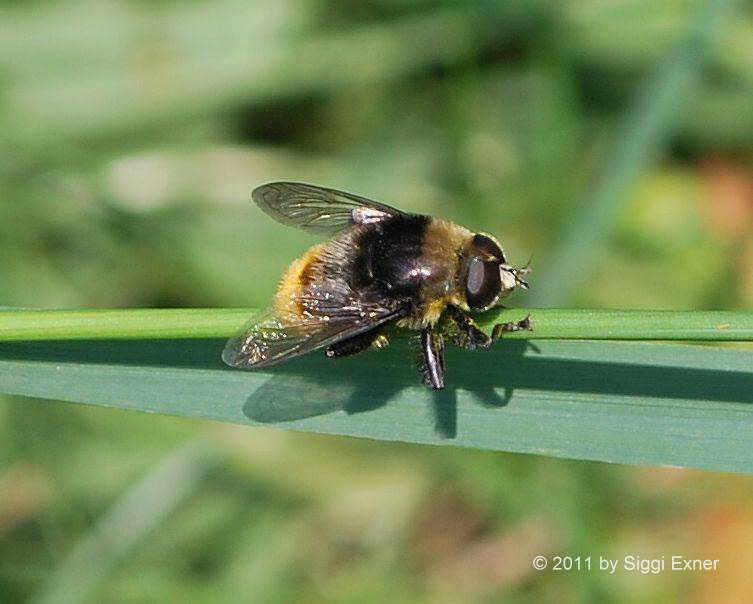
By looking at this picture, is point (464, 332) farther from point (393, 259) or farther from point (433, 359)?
point (393, 259)

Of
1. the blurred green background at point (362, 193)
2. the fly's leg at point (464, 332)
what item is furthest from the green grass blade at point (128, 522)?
the fly's leg at point (464, 332)

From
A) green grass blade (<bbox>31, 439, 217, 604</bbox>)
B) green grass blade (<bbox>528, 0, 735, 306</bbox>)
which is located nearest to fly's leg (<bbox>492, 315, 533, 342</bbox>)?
green grass blade (<bbox>528, 0, 735, 306</bbox>)

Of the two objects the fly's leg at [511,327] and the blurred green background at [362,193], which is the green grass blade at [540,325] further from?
the blurred green background at [362,193]

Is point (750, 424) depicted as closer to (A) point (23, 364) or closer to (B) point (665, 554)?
(A) point (23, 364)

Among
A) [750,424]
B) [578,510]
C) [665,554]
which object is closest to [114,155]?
[578,510]

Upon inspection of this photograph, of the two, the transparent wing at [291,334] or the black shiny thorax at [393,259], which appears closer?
the transparent wing at [291,334]

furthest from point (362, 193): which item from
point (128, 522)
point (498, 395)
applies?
point (498, 395)

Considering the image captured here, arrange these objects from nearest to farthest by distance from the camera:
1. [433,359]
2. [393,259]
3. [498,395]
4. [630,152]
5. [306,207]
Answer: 1. [498,395]
2. [433,359]
3. [393,259]
4. [306,207]
5. [630,152]
